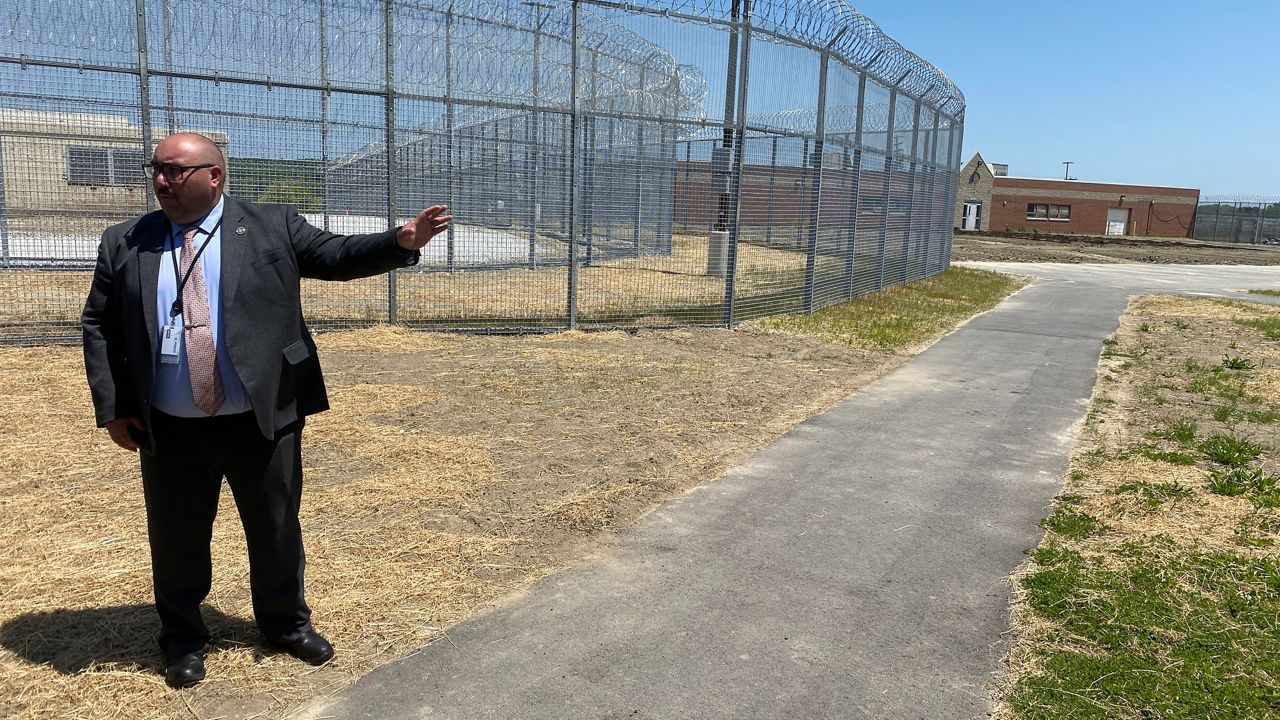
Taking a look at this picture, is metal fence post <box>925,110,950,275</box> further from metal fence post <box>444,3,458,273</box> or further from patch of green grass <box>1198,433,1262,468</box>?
patch of green grass <box>1198,433,1262,468</box>

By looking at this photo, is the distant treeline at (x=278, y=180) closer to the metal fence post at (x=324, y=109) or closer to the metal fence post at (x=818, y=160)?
the metal fence post at (x=324, y=109)

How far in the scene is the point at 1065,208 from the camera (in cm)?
6159

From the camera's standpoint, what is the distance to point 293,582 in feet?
10.5

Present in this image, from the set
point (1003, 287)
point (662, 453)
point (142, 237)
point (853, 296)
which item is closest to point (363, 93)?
point (662, 453)

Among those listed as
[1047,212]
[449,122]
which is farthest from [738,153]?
[1047,212]

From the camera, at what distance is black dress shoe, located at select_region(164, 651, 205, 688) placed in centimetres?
302

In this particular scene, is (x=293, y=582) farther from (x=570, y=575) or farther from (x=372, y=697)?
(x=570, y=575)

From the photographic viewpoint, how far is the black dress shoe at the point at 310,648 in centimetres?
321

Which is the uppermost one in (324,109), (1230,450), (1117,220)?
(1117,220)

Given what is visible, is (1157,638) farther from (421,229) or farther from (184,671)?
(184,671)

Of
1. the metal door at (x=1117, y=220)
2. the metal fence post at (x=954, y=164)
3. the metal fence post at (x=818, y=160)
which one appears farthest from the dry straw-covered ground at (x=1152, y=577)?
the metal door at (x=1117, y=220)

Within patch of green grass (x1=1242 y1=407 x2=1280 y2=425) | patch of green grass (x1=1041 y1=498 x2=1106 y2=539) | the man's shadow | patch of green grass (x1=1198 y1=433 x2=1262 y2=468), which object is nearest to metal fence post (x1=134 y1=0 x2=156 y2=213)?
the man's shadow

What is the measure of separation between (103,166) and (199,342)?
8574mm

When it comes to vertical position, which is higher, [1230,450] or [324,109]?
[324,109]
